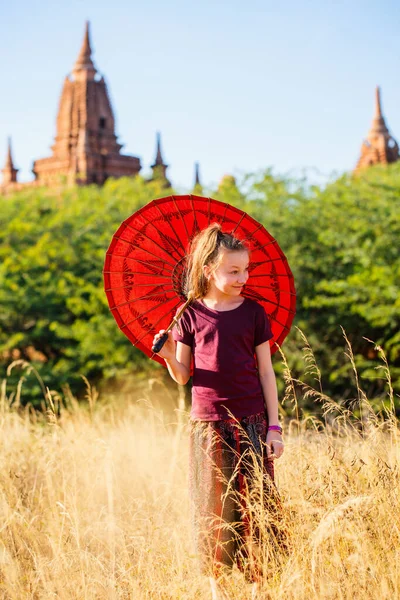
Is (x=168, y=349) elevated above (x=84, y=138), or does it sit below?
below

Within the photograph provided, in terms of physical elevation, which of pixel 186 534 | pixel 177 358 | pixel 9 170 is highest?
pixel 9 170

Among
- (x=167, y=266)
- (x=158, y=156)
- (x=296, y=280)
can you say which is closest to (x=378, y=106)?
(x=158, y=156)

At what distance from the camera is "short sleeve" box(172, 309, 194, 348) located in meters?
3.01

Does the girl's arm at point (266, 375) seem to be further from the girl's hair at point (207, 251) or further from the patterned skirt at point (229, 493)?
the girl's hair at point (207, 251)

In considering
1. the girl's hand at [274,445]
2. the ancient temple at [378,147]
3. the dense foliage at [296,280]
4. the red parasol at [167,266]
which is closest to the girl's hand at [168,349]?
the red parasol at [167,266]

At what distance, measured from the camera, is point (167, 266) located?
11.1 ft

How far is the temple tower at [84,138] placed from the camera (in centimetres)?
4200

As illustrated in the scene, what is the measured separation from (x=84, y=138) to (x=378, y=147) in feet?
54.8

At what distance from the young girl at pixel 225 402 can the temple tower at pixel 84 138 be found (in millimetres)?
38446

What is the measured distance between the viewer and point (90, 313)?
14.1 metres

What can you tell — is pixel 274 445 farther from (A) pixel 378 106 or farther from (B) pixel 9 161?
(B) pixel 9 161

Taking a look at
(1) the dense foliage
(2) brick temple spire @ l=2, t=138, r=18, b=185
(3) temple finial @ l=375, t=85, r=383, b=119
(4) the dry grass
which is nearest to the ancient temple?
(3) temple finial @ l=375, t=85, r=383, b=119

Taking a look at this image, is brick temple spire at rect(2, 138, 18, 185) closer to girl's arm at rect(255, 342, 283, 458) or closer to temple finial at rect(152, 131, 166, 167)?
temple finial at rect(152, 131, 166, 167)

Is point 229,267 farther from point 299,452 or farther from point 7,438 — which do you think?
point 7,438
